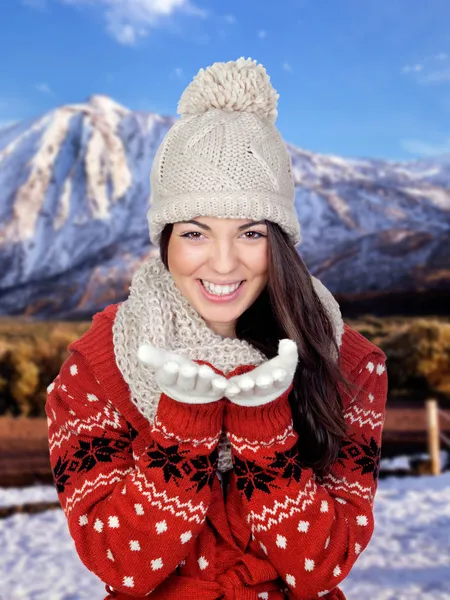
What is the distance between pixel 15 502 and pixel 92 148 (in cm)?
193

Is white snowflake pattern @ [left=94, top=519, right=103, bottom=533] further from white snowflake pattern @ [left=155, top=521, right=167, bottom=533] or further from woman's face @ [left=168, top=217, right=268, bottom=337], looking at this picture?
woman's face @ [left=168, top=217, right=268, bottom=337]

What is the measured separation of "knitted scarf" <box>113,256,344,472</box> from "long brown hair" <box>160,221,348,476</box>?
0.20 ft

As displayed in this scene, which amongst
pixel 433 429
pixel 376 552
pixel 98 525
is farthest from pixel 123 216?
pixel 98 525

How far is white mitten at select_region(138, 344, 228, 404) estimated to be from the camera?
81 cm

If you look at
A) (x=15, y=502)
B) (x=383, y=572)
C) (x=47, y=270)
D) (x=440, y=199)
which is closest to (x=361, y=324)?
(x=440, y=199)

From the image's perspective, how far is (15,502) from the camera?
3.11m

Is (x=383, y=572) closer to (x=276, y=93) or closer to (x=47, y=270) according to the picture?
(x=276, y=93)

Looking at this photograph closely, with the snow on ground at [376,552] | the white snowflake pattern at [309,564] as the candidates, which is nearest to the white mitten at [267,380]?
the white snowflake pattern at [309,564]

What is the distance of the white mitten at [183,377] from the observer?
0.81 meters

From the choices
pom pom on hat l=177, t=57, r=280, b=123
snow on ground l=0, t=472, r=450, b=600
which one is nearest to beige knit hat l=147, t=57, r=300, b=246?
pom pom on hat l=177, t=57, r=280, b=123

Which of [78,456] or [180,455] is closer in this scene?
[180,455]

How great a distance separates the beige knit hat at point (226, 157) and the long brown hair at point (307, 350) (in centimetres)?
5

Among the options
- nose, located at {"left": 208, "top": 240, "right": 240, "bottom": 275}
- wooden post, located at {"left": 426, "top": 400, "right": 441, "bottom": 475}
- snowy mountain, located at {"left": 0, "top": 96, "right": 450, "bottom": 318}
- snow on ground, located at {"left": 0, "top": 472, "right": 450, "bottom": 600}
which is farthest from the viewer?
snowy mountain, located at {"left": 0, "top": 96, "right": 450, "bottom": 318}

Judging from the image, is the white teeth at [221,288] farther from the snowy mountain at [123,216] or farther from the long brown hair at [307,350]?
the snowy mountain at [123,216]
